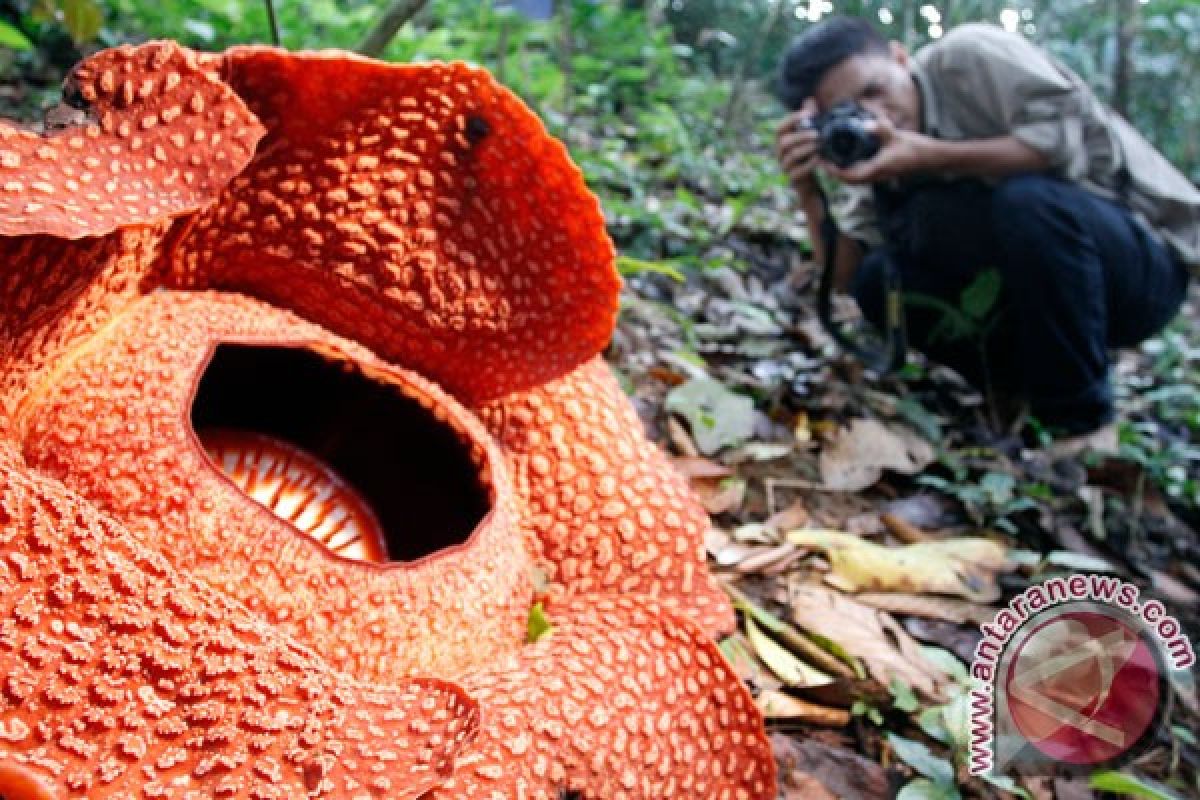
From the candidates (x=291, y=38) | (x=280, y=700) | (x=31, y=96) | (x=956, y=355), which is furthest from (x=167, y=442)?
(x=291, y=38)

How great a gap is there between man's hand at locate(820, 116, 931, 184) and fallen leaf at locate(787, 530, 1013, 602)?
6.37 ft

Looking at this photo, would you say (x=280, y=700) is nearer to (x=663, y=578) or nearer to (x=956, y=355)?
(x=663, y=578)

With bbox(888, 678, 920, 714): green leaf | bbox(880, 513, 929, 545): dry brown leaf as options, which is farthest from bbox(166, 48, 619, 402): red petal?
bbox(880, 513, 929, 545): dry brown leaf

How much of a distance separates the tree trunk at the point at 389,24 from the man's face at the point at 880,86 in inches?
97.7

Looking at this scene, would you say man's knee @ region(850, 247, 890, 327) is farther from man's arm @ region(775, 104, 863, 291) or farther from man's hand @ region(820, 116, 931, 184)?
man's hand @ region(820, 116, 931, 184)

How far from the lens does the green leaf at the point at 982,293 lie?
4.20 metres

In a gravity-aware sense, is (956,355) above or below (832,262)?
below

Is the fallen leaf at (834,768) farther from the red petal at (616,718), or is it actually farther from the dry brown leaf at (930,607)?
the dry brown leaf at (930,607)

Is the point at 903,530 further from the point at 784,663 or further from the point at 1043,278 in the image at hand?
the point at 1043,278

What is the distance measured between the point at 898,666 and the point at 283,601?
4.77ft

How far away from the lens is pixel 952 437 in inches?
157

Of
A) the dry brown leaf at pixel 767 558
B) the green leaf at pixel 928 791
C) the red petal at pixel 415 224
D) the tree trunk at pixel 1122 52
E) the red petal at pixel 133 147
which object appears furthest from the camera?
the tree trunk at pixel 1122 52

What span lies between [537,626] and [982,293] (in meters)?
3.30

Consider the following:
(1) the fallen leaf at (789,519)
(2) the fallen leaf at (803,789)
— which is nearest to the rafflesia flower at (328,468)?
(2) the fallen leaf at (803,789)
